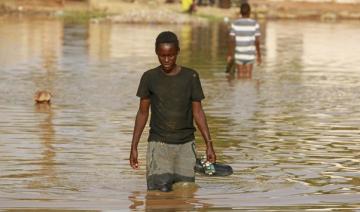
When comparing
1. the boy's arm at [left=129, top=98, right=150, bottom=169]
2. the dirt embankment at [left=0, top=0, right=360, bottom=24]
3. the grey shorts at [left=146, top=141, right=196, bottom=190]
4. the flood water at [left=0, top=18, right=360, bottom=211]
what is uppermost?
the boy's arm at [left=129, top=98, right=150, bottom=169]

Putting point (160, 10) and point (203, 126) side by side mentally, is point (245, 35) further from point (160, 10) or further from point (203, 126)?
point (160, 10)

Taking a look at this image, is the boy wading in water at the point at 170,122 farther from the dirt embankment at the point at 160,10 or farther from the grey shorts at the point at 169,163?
the dirt embankment at the point at 160,10

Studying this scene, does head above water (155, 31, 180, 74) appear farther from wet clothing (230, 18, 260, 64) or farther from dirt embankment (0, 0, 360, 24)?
dirt embankment (0, 0, 360, 24)

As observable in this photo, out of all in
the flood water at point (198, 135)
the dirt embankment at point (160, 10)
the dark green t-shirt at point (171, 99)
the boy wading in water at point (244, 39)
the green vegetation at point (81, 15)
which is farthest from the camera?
the green vegetation at point (81, 15)

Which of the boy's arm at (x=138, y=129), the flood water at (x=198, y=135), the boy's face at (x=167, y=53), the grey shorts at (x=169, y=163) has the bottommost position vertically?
the flood water at (x=198, y=135)

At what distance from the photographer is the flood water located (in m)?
10.7

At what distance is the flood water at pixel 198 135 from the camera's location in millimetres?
10734

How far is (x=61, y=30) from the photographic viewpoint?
1638 inches

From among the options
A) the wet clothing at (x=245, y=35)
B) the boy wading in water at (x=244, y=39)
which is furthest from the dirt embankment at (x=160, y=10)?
the wet clothing at (x=245, y=35)

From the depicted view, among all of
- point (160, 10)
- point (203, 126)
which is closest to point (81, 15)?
point (160, 10)

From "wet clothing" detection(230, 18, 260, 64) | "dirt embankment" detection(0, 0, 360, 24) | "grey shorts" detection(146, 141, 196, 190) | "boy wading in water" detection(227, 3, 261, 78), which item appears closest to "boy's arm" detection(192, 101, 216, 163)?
"grey shorts" detection(146, 141, 196, 190)

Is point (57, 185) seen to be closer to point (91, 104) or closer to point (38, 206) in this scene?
point (38, 206)

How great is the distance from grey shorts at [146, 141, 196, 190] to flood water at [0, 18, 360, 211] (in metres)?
Result: 0.16

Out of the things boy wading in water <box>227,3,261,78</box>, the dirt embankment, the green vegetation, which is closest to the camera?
boy wading in water <box>227,3,261,78</box>
